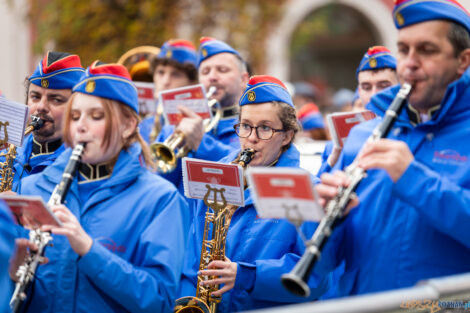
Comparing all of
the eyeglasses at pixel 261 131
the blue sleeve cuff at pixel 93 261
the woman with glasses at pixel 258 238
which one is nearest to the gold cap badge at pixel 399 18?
the woman with glasses at pixel 258 238

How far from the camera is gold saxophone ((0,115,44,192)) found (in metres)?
4.49

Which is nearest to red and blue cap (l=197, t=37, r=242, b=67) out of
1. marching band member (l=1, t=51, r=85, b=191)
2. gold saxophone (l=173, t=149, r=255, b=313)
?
marching band member (l=1, t=51, r=85, b=191)

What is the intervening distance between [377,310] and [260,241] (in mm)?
1794

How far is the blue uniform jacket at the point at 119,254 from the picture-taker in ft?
10.4

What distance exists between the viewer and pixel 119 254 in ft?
10.9

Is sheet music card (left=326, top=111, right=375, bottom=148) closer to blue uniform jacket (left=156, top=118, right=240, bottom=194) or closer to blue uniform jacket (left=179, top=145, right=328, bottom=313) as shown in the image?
blue uniform jacket (left=179, top=145, right=328, bottom=313)

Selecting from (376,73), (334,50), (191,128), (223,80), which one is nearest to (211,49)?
(223,80)

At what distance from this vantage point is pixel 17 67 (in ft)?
53.1

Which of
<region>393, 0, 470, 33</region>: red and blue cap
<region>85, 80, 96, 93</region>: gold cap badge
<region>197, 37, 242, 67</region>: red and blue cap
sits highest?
<region>393, 0, 470, 33</region>: red and blue cap

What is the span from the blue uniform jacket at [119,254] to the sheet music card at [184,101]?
209 cm

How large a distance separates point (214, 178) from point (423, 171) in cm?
138

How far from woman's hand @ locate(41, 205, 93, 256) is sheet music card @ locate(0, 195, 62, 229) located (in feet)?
0.11

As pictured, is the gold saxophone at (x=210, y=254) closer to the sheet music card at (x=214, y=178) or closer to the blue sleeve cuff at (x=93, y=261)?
the sheet music card at (x=214, y=178)

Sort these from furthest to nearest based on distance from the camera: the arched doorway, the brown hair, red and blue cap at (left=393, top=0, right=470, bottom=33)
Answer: the arched doorway
the brown hair
red and blue cap at (left=393, top=0, right=470, bottom=33)
